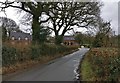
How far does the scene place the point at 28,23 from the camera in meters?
42.4

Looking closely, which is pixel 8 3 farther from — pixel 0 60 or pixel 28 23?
pixel 0 60

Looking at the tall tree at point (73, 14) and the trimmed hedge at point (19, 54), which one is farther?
the tall tree at point (73, 14)

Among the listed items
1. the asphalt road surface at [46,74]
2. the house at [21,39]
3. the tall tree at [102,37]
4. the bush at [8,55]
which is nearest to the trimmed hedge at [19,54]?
the bush at [8,55]

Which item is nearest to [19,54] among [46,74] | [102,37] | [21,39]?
[46,74]

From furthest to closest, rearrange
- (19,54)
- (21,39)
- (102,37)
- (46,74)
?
(102,37)
(21,39)
(19,54)
(46,74)

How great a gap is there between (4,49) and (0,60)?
122 centimetres

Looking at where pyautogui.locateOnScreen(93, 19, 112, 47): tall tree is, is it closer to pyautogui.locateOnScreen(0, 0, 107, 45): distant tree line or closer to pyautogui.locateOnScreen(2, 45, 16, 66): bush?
pyautogui.locateOnScreen(0, 0, 107, 45): distant tree line

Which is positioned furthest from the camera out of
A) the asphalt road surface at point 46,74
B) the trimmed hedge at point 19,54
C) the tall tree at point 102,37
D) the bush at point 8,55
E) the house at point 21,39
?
the tall tree at point 102,37

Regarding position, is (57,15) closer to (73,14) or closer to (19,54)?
(73,14)

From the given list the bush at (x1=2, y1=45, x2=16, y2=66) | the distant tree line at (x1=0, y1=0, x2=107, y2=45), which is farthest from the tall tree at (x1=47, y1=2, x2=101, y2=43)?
the bush at (x1=2, y1=45, x2=16, y2=66)

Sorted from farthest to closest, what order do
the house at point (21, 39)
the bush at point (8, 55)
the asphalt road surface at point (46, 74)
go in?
1. the house at point (21, 39)
2. the bush at point (8, 55)
3. the asphalt road surface at point (46, 74)

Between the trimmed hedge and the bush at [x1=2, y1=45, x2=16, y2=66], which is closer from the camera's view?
the bush at [x1=2, y1=45, x2=16, y2=66]

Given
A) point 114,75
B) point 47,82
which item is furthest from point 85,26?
point 114,75

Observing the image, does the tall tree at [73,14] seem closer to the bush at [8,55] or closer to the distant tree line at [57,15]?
the distant tree line at [57,15]
